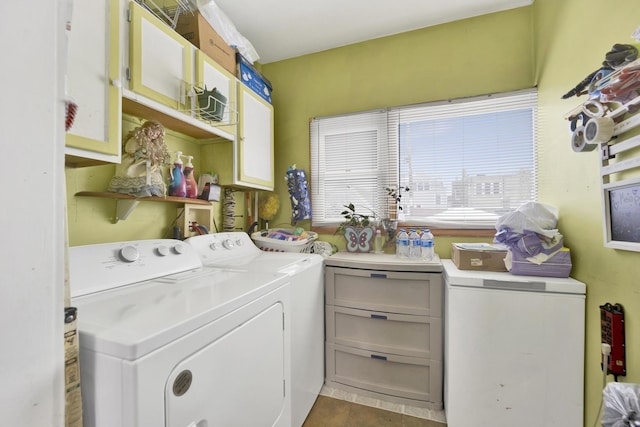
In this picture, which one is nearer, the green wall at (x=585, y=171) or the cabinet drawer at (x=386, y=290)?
the green wall at (x=585, y=171)

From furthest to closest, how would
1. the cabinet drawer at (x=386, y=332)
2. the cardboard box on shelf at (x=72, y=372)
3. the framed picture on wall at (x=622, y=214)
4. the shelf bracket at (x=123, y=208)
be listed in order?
the cabinet drawer at (x=386, y=332), the shelf bracket at (x=123, y=208), the framed picture on wall at (x=622, y=214), the cardboard box on shelf at (x=72, y=372)

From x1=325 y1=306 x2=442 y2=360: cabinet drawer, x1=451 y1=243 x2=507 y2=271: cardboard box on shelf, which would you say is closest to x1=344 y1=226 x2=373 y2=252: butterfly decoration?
x1=325 y1=306 x2=442 y2=360: cabinet drawer

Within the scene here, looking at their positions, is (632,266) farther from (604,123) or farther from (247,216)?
(247,216)

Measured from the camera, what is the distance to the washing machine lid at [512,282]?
1242mm

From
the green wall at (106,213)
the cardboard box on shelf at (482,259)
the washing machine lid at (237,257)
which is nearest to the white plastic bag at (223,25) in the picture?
the green wall at (106,213)

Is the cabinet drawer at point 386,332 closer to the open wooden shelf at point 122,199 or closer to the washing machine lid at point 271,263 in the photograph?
the washing machine lid at point 271,263

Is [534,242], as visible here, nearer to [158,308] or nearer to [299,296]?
[299,296]

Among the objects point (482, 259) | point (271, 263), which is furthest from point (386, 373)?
point (271, 263)

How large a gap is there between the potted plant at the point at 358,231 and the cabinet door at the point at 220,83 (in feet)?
3.76

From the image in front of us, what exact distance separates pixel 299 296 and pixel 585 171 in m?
1.57

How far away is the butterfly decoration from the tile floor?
1057mm

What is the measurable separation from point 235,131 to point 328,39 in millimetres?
1255

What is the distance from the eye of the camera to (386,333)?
5.78ft

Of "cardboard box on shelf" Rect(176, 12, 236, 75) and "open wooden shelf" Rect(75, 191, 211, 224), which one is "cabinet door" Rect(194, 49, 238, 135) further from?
"open wooden shelf" Rect(75, 191, 211, 224)
